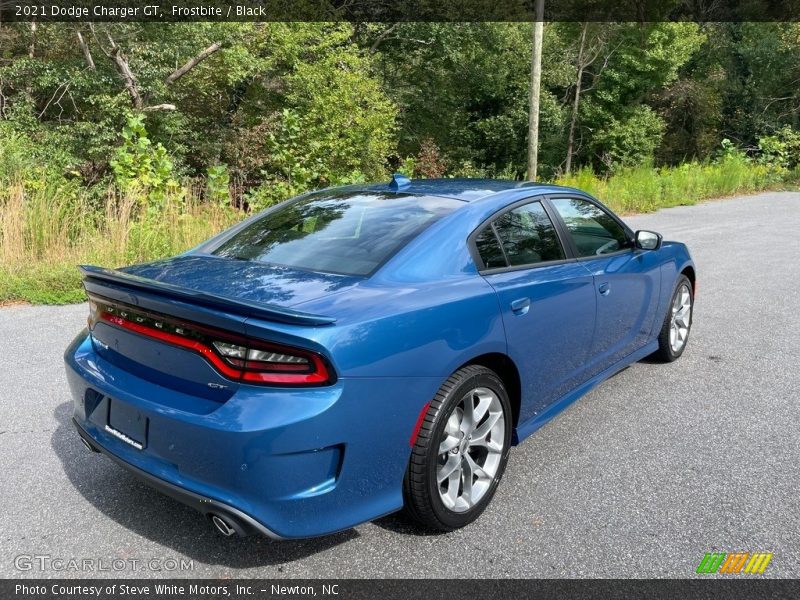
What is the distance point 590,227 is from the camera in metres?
3.93

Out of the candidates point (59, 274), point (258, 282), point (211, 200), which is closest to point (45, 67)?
point (211, 200)

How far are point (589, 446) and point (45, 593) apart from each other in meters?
2.69

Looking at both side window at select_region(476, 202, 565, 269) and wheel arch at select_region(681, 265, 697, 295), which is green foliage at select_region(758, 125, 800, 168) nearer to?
wheel arch at select_region(681, 265, 697, 295)

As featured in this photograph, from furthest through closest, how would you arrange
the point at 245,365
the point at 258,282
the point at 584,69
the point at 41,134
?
the point at 584,69
the point at 41,134
the point at 258,282
the point at 245,365

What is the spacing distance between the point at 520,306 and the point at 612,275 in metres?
1.09

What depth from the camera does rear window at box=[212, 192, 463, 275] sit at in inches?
114

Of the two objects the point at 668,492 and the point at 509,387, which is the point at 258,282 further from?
the point at 668,492

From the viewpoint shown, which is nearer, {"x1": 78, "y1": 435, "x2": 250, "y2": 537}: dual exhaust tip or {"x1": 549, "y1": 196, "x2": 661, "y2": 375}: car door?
{"x1": 78, "y1": 435, "x2": 250, "y2": 537}: dual exhaust tip

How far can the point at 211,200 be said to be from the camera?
1005 centimetres

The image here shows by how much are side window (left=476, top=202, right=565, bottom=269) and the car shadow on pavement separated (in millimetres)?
1465

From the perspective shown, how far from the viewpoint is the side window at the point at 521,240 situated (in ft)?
10.2

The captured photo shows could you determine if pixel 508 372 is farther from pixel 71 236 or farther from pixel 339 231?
pixel 71 236

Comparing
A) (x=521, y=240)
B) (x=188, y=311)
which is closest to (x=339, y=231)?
(x=521, y=240)

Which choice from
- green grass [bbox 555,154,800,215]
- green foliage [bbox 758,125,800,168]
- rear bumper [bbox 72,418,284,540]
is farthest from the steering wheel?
green foliage [bbox 758,125,800,168]
